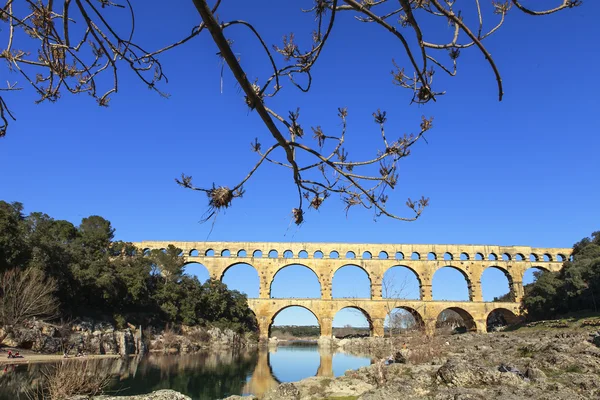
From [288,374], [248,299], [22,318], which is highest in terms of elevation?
[248,299]

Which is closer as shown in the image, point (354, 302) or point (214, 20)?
point (214, 20)

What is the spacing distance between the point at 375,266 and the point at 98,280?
2331 cm

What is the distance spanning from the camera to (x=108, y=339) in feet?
73.8

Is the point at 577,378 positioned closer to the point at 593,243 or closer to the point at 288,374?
the point at 288,374

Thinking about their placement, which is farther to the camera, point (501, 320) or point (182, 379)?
point (501, 320)

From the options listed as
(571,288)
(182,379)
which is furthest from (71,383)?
(571,288)

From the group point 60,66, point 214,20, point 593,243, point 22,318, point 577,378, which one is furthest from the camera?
point 593,243

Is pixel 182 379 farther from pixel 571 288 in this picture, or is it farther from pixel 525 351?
pixel 571 288

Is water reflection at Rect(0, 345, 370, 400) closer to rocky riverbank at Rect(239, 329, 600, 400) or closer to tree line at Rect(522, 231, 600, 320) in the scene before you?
rocky riverbank at Rect(239, 329, 600, 400)

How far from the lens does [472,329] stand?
36125 millimetres

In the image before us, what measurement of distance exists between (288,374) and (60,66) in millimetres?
17419

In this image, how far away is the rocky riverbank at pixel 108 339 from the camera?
17672mm

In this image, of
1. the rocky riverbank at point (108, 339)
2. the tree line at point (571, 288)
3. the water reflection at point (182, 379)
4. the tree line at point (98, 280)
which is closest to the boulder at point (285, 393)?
the water reflection at point (182, 379)

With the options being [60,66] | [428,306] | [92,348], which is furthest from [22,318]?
[428,306]
